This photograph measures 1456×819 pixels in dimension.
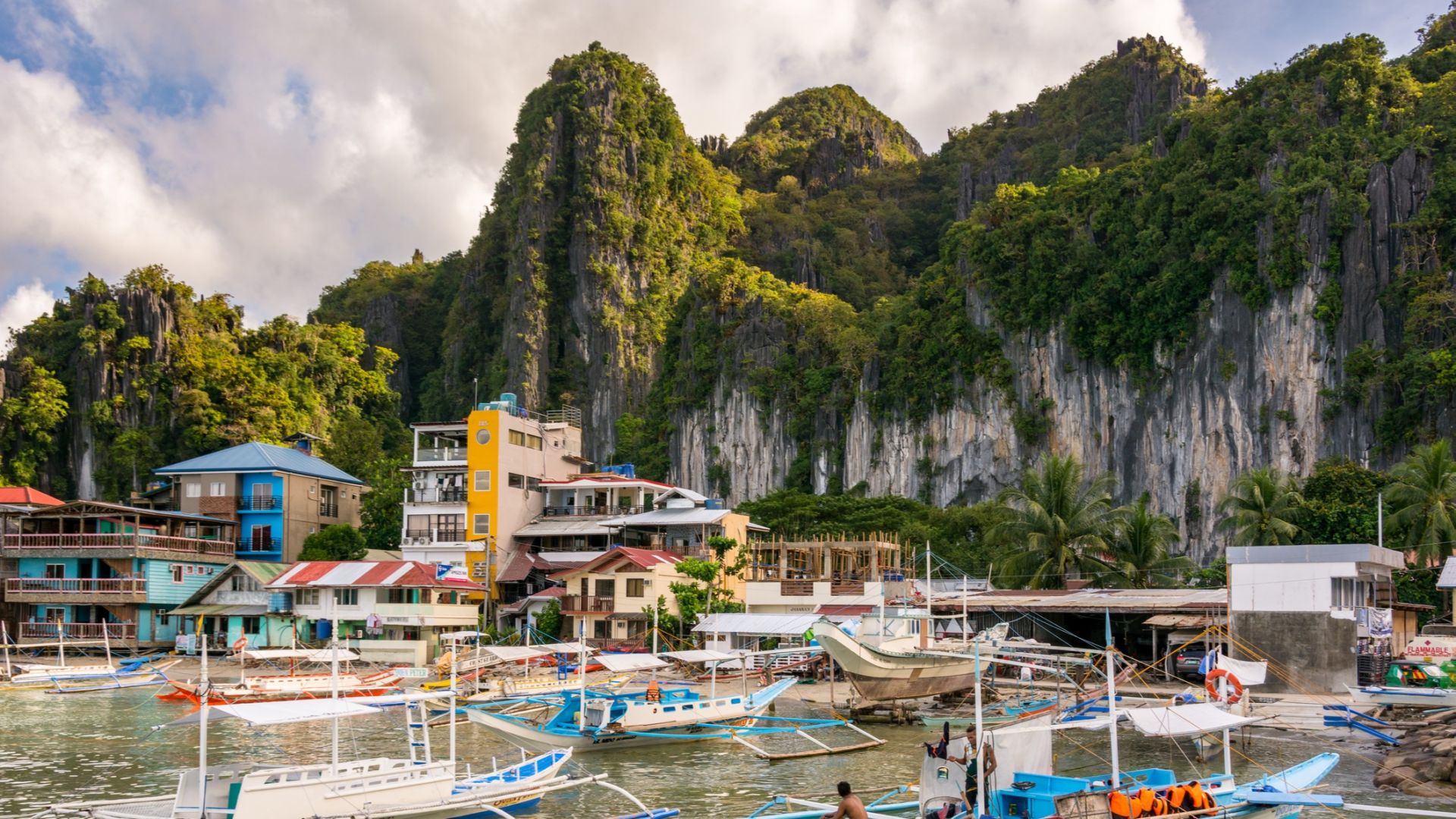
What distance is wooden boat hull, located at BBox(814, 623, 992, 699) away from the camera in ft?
98.5

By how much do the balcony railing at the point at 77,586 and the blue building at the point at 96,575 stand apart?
3cm

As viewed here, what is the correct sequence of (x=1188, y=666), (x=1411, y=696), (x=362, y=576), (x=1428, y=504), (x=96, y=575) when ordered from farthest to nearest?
(x=96, y=575) → (x=362, y=576) → (x=1428, y=504) → (x=1188, y=666) → (x=1411, y=696)

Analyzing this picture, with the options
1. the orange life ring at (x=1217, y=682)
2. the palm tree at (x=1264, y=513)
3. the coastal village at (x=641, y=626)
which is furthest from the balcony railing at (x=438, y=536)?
the orange life ring at (x=1217, y=682)

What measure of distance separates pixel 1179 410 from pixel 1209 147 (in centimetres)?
1320

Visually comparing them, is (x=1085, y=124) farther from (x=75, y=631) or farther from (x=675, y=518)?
(x=75, y=631)

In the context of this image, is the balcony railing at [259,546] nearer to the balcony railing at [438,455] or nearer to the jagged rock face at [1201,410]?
the balcony railing at [438,455]

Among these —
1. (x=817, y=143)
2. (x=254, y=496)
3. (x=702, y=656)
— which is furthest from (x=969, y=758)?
(x=817, y=143)

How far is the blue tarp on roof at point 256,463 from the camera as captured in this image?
57.8m

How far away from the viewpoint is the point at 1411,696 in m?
25.2

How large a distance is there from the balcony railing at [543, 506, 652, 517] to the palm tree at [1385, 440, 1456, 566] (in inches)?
1194

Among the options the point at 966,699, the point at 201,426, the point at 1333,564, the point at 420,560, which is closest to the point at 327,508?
the point at 420,560

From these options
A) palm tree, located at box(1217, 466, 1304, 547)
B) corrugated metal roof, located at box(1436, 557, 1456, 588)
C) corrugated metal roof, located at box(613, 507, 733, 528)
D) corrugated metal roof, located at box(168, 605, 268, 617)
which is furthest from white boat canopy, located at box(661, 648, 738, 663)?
corrugated metal roof, located at box(168, 605, 268, 617)

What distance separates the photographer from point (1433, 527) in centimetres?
4100

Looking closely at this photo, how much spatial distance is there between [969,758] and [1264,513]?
3061 cm
